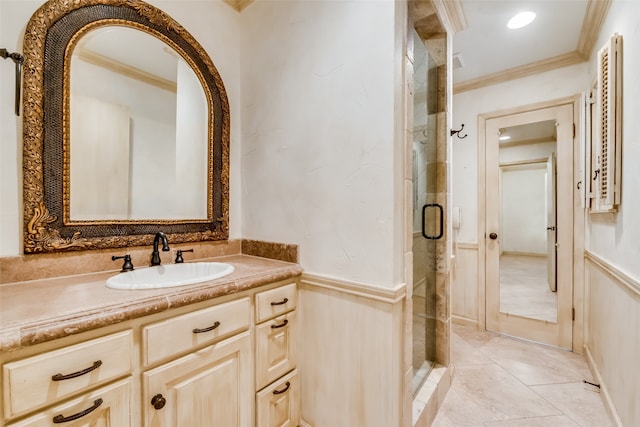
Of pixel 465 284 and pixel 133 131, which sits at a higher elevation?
pixel 133 131

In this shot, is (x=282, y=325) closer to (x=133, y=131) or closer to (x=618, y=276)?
(x=133, y=131)

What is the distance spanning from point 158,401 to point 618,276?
2.28 m

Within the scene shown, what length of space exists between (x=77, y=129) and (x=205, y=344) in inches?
44.9

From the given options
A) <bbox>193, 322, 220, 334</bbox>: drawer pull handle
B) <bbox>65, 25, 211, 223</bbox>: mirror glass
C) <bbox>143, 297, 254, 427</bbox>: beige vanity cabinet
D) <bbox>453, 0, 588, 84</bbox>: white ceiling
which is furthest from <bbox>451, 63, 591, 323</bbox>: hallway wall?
<bbox>65, 25, 211, 223</bbox>: mirror glass

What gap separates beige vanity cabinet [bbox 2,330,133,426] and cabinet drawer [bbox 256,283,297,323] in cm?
51

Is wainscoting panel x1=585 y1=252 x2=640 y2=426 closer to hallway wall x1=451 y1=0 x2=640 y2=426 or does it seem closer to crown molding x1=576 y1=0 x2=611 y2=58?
hallway wall x1=451 y1=0 x2=640 y2=426

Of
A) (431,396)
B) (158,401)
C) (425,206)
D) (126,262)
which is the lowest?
(431,396)

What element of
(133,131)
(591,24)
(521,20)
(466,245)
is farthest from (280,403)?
(591,24)

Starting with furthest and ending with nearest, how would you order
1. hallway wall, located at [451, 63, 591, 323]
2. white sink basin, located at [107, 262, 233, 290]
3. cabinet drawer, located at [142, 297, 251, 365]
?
hallway wall, located at [451, 63, 591, 323] < white sink basin, located at [107, 262, 233, 290] < cabinet drawer, located at [142, 297, 251, 365]

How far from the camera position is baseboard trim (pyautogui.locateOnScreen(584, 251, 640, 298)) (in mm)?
1250

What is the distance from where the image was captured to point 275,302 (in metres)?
1.32

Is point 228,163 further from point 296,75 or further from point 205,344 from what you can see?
point 205,344

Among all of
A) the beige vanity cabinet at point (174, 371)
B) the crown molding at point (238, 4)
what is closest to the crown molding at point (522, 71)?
the crown molding at point (238, 4)

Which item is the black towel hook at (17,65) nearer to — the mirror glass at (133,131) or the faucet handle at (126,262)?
the mirror glass at (133,131)
